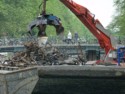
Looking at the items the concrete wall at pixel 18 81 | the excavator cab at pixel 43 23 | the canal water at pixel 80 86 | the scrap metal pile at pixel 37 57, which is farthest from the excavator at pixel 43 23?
the concrete wall at pixel 18 81

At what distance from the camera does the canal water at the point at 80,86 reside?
15242 millimetres

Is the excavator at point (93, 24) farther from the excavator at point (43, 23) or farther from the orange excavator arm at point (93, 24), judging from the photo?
the excavator at point (43, 23)

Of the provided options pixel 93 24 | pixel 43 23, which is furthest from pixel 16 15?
pixel 43 23

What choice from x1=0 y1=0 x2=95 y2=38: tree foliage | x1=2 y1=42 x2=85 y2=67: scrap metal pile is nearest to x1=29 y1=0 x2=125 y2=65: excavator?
x1=2 y1=42 x2=85 y2=67: scrap metal pile

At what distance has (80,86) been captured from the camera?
52.4 ft

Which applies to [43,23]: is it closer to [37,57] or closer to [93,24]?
[37,57]

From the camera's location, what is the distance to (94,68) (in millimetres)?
14680

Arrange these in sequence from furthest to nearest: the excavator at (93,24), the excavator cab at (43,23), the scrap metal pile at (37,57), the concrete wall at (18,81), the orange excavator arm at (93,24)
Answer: the orange excavator arm at (93,24) → the excavator at (93,24) → the excavator cab at (43,23) → the scrap metal pile at (37,57) → the concrete wall at (18,81)

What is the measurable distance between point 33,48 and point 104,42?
3.27 m

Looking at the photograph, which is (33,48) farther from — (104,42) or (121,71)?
(121,71)

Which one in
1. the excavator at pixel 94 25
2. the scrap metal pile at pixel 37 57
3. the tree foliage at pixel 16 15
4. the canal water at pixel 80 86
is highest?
the tree foliage at pixel 16 15

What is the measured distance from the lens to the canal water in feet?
50.0

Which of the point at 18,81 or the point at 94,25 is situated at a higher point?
the point at 94,25

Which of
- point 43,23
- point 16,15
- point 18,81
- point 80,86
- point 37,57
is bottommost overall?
point 80,86
